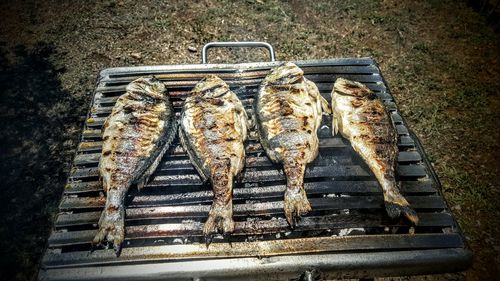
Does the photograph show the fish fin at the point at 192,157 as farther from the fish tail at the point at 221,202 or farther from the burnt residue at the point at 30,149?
the burnt residue at the point at 30,149

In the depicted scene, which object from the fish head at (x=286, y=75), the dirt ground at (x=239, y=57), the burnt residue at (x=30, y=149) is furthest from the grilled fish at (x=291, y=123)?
the burnt residue at (x=30, y=149)

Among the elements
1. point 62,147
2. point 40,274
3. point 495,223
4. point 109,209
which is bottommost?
point 495,223

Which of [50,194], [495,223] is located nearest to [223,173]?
[50,194]

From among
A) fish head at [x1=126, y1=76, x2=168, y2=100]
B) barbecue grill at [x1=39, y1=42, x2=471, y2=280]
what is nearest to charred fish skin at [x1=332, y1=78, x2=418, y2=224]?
barbecue grill at [x1=39, y1=42, x2=471, y2=280]

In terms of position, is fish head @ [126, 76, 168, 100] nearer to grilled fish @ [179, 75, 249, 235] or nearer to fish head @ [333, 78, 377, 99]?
grilled fish @ [179, 75, 249, 235]

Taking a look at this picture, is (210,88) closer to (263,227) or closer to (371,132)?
(263,227)

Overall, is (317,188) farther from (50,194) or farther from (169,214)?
(50,194)

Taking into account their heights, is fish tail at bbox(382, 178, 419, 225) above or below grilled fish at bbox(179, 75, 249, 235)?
below
